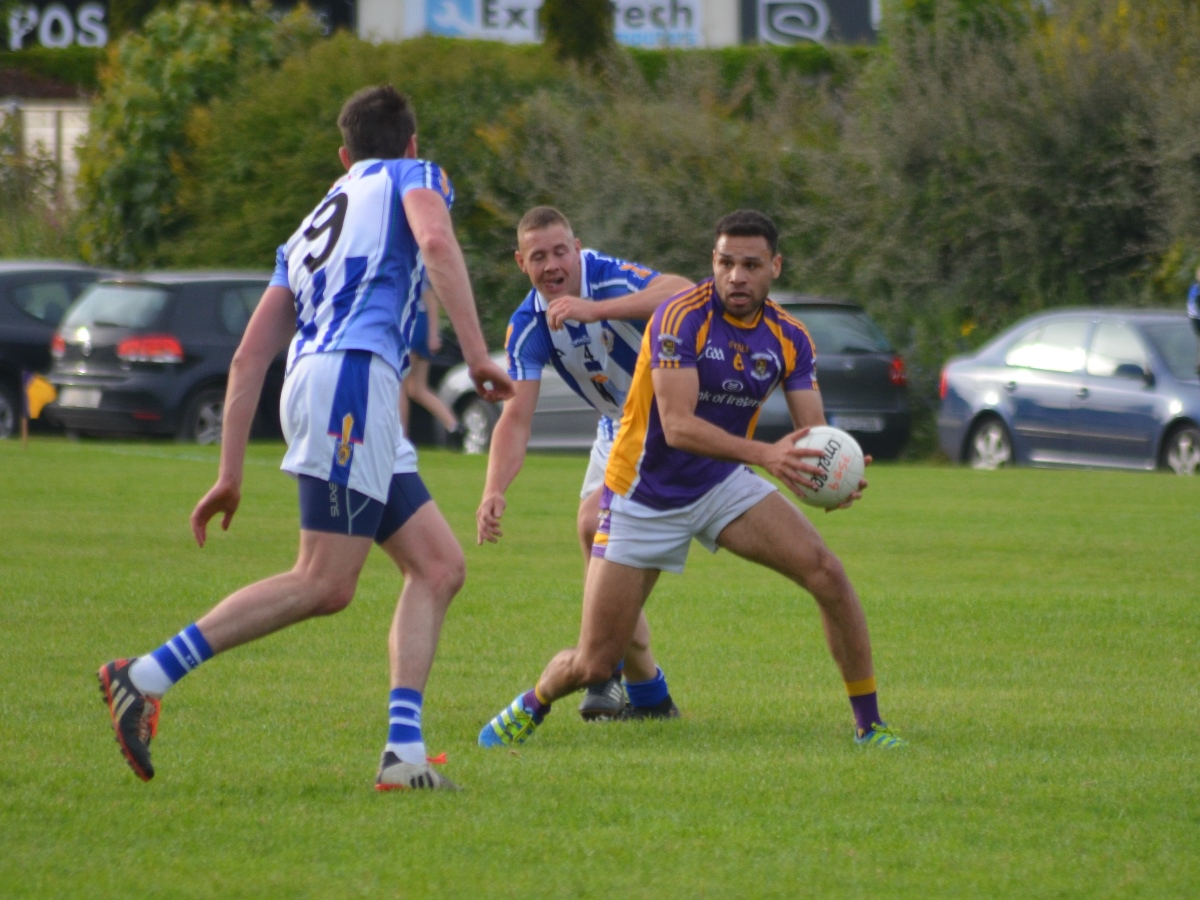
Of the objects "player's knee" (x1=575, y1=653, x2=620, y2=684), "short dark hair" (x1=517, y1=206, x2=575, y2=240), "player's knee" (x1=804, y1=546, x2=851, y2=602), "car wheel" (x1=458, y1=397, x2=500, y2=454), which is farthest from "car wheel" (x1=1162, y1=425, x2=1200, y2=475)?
"player's knee" (x1=575, y1=653, x2=620, y2=684)

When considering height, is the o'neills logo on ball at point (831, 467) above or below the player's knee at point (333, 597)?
above

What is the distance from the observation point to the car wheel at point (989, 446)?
1989 centimetres

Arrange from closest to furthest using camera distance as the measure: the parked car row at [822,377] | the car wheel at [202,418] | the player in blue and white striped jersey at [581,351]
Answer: the player in blue and white striped jersey at [581,351] < the parked car row at [822,377] < the car wheel at [202,418]

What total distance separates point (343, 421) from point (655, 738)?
199cm

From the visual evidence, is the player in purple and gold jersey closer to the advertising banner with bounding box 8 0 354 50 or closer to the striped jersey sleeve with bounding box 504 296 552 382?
the striped jersey sleeve with bounding box 504 296 552 382

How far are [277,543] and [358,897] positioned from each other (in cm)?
850

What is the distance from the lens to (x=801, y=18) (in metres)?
48.5

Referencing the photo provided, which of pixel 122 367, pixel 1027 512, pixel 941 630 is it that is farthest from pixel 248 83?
pixel 941 630

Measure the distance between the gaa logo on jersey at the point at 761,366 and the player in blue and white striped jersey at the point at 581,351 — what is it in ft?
2.14

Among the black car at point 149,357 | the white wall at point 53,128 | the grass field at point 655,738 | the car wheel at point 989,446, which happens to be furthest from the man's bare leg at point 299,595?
the white wall at point 53,128

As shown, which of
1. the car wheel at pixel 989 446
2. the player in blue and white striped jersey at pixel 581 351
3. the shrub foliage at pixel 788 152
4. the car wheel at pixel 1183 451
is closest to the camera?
the player in blue and white striped jersey at pixel 581 351

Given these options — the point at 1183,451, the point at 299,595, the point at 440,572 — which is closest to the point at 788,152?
the point at 1183,451

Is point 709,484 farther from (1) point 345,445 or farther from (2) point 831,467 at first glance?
(1) point 345,445

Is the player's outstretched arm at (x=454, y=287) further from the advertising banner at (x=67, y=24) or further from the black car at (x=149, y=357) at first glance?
the advertising banner at (x=67, y=24)
